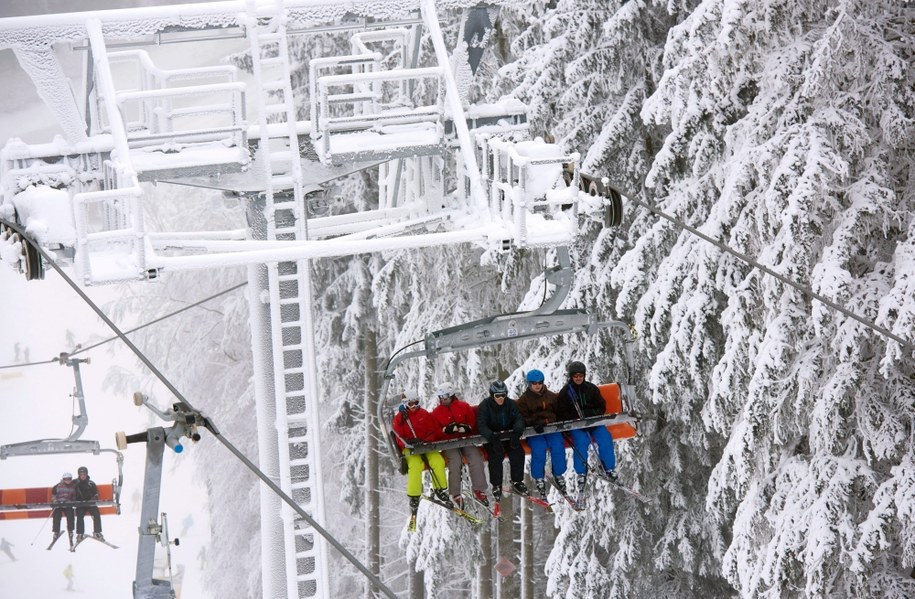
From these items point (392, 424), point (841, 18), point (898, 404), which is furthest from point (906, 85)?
point (392, 424)

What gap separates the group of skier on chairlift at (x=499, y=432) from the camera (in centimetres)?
1168

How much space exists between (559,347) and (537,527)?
11.1 meters

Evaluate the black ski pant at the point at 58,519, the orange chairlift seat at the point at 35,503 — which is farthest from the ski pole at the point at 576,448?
the black ski pant at the point at 58,519

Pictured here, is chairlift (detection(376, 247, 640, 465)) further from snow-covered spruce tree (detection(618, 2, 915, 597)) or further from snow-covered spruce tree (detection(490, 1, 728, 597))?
snow-covered spruce tree (detection(490, 1, 728, 597))

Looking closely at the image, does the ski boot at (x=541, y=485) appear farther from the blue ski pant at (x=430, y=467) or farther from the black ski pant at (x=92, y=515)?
the black ski pant at (x=92, y=515)

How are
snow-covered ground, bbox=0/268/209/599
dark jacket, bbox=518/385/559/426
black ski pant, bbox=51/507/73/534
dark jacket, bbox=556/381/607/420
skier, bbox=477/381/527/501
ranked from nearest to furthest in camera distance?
skier, bbox=477/381/527/501 < dark jacket, bbox=518/385/559/426 < dark jacket, bbox=556/381/607/420 < black ski pant, bbox=51/507/73/534 < snow-covered ground, bbox=0/268/209/599

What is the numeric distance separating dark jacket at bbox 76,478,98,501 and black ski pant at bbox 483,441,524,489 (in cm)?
759

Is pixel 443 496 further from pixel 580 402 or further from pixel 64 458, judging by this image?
pixel 64 458

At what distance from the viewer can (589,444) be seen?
1262 centimetres

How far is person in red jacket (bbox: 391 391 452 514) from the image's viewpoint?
38.4ft

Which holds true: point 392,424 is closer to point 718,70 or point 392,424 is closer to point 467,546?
point 718,70

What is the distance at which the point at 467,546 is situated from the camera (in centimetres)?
1969

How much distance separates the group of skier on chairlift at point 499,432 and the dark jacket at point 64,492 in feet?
22.4

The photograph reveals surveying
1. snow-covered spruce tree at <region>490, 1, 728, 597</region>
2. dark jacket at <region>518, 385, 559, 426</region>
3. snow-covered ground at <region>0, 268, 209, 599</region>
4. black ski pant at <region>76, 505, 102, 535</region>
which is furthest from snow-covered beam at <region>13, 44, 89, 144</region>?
snow-covered ground at <region>0, 268, 209, 599</region>
